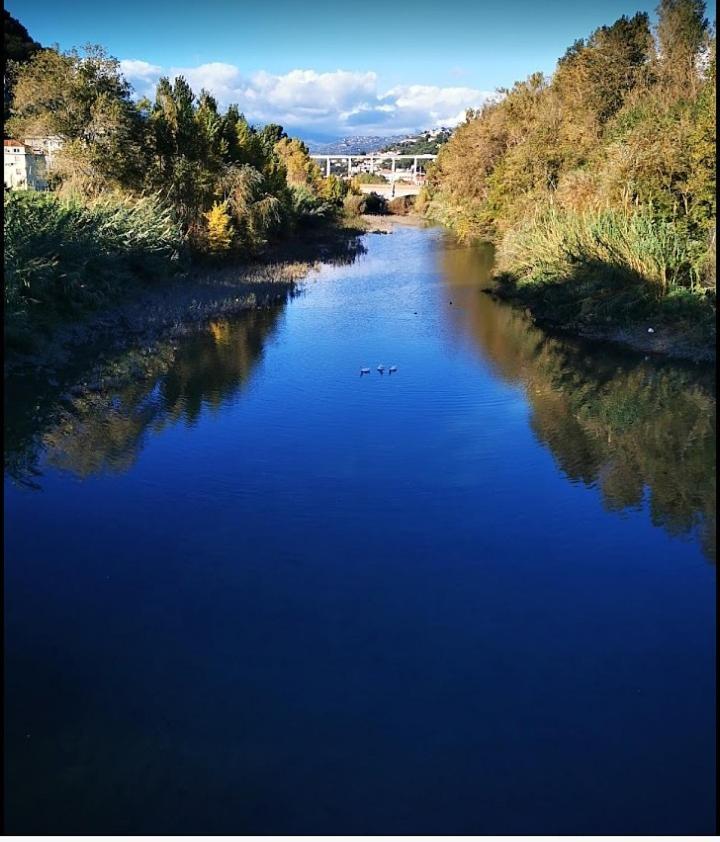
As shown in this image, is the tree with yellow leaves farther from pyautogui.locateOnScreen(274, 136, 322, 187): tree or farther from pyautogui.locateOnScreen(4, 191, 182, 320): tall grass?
pyautogui.locateOnScreen(274, 136, 322, 187): tree

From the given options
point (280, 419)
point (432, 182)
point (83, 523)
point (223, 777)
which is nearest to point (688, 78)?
point (280, 419)

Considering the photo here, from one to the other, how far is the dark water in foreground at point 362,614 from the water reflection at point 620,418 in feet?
0.25

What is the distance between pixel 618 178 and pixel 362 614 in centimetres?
1852

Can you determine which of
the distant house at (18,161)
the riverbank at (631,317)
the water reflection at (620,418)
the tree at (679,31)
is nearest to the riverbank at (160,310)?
the water reflection at (620,418)

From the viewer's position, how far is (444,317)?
23469mm

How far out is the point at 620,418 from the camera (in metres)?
14.1

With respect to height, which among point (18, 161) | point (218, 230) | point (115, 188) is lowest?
point (218, 230)

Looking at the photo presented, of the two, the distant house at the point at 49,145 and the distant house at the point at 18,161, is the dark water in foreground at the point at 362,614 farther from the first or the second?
the distant house at the point at 18,161

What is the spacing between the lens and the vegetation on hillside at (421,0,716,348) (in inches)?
760

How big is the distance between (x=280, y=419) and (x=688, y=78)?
69.3 feet

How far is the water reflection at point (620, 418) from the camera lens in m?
10.8

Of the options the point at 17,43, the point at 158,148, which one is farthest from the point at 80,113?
the point at 17,43

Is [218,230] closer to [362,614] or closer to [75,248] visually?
[75,248]

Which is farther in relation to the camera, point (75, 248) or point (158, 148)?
point (158, 148)
